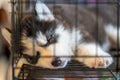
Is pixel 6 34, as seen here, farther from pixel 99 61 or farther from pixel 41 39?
pixel 99 61

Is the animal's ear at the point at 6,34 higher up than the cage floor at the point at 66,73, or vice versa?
the animal's ear at the point at 6,34

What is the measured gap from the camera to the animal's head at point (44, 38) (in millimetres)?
1368

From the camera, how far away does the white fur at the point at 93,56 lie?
1436 millimetres

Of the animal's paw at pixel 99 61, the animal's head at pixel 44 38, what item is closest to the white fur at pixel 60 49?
the animal's head at pixel 44 38

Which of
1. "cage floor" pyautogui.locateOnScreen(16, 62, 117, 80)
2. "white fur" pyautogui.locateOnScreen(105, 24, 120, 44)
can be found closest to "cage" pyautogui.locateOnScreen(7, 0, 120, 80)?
"cage floor" pyautogui.locateOnScreen(16, 62, 117, 80)

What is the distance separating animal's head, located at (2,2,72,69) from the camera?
4.49 ft

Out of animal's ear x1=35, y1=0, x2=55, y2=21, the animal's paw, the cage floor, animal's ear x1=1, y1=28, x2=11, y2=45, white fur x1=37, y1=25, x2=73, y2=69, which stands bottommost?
the cage floor

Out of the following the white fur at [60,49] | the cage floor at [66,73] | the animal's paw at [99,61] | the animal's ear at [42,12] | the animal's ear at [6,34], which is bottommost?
the cage floor at [66,73]

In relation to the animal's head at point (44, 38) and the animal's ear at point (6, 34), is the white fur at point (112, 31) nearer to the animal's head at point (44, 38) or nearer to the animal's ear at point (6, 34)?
the animal's head at point (44, 38)

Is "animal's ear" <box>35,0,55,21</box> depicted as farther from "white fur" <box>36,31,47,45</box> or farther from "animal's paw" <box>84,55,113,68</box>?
"animal's paw" <box>84,55,113,68</box>

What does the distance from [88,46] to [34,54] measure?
29 cm

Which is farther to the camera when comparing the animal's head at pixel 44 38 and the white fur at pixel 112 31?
the white fur at pixel 112 31

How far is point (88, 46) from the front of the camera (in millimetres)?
1522

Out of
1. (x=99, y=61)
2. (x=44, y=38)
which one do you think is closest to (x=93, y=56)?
(x=99, y=61)
